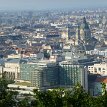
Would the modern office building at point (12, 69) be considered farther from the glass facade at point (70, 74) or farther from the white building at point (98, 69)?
the white building at point (98, 69)

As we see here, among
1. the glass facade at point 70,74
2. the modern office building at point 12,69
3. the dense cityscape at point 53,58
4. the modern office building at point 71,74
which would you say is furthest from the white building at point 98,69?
the glass facade at point 70,74

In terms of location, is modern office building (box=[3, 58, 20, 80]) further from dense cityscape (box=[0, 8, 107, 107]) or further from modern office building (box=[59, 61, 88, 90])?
modern office building (box=[59, 61, 88, 90])

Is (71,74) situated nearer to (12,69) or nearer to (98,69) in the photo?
(12,69)

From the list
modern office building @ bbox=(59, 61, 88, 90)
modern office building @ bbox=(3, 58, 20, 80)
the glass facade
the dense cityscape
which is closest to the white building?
Answer: the dense cityscape

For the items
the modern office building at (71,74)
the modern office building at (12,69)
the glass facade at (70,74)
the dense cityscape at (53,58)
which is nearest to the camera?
the dense cityscape at (53,58)

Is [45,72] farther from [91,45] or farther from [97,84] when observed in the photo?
[91,45]

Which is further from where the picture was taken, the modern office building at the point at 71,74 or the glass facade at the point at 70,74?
the glass facade at the point at 70,74

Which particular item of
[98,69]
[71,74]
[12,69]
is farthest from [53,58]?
[71,74]

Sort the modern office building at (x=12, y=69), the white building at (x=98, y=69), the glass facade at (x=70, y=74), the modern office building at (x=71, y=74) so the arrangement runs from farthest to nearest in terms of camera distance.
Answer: the white building at (x=98, y=69) < the modern office building at (x=12, y=69) < the glass facade at (x=70, y=74) < the modern office building at (x=71, y=74)

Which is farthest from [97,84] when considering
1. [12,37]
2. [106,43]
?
[12,37]
